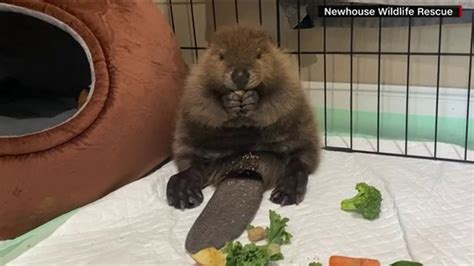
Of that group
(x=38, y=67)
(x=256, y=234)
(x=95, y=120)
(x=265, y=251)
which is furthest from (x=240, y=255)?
(x=38, y=67)

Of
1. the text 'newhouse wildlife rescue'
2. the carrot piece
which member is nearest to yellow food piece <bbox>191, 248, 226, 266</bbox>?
the carrot piece

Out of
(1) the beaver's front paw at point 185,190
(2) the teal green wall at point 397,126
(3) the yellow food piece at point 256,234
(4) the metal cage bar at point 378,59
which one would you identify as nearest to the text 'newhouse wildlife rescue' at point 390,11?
(4) the metal cage bar at point 378,59

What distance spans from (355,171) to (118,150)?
70cm

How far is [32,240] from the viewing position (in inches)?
54.1

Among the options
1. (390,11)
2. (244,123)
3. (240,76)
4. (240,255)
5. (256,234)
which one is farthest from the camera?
(390,11)

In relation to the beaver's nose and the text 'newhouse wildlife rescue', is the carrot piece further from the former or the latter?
the text 'newhouse wildlife rescue'

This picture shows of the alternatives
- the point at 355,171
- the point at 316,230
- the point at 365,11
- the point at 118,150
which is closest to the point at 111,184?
the point at 118,150

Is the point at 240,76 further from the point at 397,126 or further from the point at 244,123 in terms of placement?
the point at 397,126

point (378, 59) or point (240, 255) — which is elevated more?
point (378, 59)

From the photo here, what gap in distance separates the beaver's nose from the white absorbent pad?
33 cm

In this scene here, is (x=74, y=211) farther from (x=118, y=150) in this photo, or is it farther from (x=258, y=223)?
(x=258, y=223)

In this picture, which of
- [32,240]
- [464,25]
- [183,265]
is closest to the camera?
[183,265]

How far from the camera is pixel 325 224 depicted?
1.40 meters

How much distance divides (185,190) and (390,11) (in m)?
0.82
